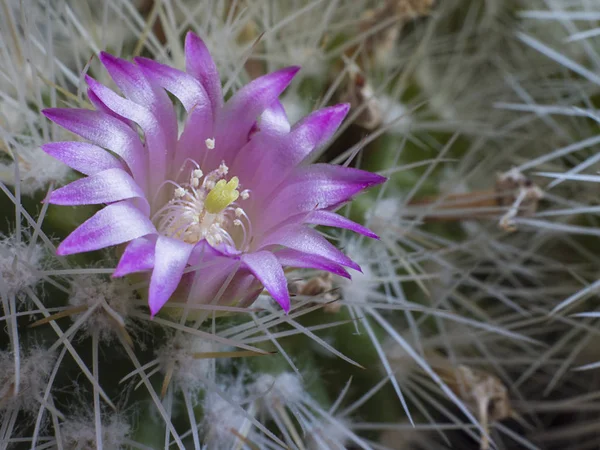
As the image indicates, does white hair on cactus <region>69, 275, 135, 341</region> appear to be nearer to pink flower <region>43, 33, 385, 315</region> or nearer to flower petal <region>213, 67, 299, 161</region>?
pink flower <region>43, 33, 385, 315</region>

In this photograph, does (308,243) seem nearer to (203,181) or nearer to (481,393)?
(203,181)

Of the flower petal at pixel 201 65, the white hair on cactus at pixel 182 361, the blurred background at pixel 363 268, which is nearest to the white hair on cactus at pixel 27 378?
the blurred background at pixel 363 268

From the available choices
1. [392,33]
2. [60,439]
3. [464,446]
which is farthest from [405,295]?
[60,439]

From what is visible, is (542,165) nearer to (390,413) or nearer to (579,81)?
(579,81)

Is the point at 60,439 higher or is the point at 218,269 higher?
the point at 218,269

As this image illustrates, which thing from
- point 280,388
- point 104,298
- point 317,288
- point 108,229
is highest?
point 108,229

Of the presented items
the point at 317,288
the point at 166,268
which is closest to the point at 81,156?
the point at 166,268
